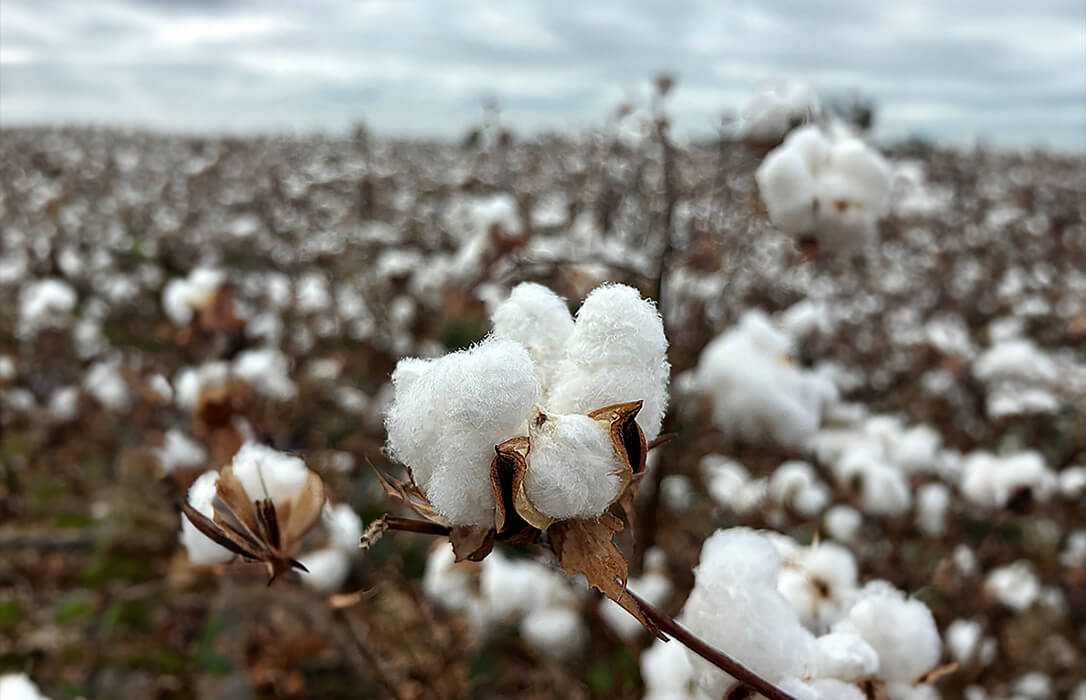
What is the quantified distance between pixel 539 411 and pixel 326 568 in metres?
1.38

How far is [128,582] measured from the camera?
2.36m

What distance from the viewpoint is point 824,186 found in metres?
1.15

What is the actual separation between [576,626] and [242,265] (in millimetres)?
2670

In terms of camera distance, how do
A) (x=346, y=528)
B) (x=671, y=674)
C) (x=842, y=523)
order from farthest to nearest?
(x=842, y=523) < (x=346, y=528) < (x=671, y=674)

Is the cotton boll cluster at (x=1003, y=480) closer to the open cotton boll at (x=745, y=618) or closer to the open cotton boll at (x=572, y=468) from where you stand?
the open cotton boll at (x=745, y=618)

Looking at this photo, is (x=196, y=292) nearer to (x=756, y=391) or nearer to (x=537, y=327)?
(x=756, y=391)

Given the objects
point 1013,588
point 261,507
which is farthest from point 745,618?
A: point 1013,588

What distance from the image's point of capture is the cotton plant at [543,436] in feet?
1.76

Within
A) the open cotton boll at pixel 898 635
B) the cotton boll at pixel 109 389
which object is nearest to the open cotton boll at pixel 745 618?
the open cotton boll at pixel 898 635

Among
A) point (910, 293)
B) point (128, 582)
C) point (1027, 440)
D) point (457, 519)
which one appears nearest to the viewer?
point (457, 519)

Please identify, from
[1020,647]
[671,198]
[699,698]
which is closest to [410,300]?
[671,198]

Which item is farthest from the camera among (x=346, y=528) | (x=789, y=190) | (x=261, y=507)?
(x=346, y=528)

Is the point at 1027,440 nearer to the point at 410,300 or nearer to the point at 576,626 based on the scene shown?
the point at 576,626

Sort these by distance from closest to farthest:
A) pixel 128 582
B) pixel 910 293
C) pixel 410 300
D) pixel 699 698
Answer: pixel 699 698 < pixel 128 582 < pixel 410 300 < pixel 910 293
